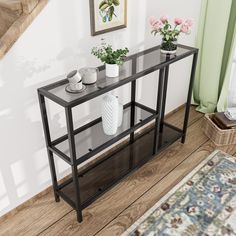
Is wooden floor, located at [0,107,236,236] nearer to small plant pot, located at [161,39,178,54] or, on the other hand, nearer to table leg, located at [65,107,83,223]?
table leg, located at [65,107,83,223]

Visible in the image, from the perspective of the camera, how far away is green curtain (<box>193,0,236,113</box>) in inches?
108

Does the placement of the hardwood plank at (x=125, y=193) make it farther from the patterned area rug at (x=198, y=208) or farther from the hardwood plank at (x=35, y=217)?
the patterned area rug at (x=198, y=208)

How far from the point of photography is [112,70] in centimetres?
191

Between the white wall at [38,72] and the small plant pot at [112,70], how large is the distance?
0.86ft

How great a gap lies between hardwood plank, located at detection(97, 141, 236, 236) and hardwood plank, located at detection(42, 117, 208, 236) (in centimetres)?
4

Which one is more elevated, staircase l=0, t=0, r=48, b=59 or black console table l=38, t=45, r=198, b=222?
staircase l=0, t=0, r=48, b=59

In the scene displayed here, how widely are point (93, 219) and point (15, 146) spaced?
0.75 m

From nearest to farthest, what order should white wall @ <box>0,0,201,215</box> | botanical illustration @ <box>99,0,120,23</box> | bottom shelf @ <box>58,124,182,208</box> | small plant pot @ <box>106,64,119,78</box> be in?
white wall @ <box>0,0,201,215</box>, small plant pot @ <box>106,64,119,78</box>, botanical illustration @ <box>99,0,120,23</box>, bottom shelf @ <box>58,124,182,208</box>

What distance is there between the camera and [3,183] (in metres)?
2.02

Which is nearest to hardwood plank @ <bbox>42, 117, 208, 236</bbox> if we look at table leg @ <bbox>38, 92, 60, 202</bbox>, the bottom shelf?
the bottom shelf

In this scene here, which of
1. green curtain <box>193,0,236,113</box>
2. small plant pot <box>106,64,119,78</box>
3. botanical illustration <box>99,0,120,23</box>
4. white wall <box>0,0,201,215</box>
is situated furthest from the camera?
green curtain <box>193,0,236,113</box>

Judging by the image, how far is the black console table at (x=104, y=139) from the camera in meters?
1.81

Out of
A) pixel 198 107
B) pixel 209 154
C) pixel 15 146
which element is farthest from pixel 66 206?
pixel 198 107

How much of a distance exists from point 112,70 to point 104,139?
0.50 metres
